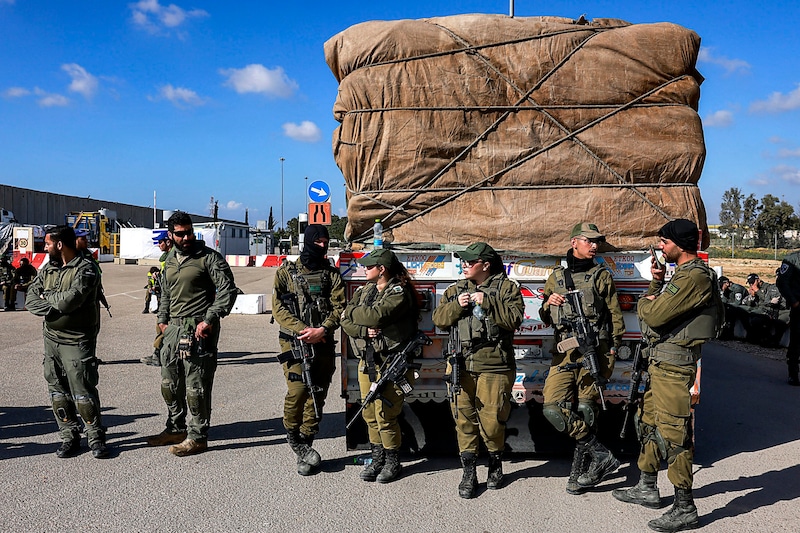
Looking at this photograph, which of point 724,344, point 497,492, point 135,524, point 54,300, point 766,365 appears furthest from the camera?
point 724,344

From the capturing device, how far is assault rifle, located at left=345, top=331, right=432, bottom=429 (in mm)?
4668

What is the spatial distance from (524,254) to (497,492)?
6.20 feet

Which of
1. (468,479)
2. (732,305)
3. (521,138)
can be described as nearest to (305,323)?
(468,479)

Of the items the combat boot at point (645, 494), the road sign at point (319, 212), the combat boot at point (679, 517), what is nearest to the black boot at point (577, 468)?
the combat boot at point (645, 494)

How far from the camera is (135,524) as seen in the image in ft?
12.9

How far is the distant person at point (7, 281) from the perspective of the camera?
15.5m

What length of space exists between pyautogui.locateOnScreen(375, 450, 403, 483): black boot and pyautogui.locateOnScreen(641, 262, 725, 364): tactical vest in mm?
2097

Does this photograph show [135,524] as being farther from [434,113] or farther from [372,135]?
[434,113]

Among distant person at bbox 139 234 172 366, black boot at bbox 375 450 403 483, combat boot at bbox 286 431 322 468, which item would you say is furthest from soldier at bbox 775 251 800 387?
distant person at bbox 139 234 172 366

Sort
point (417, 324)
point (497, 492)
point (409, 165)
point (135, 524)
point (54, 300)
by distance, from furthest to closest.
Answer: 1. point (409, 165)
2. point (54, 300)
3. point (417, 324)
4. point (497, 492)
5. point (135, 524)

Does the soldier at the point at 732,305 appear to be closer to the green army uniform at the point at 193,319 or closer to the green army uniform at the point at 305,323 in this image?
the green army uniform at the point at 305,323

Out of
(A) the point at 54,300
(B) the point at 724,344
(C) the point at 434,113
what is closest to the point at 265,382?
(A) the point at 54,300

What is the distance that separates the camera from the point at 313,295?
200 inches

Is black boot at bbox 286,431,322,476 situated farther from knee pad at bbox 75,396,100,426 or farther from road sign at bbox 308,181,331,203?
road sign at bbox 308,181,331,203
